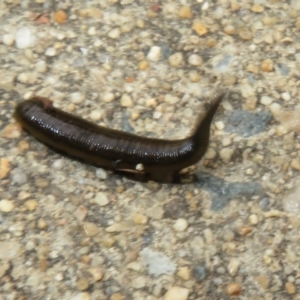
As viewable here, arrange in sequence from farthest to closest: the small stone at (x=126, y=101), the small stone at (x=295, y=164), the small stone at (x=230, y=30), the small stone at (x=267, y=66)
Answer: the small stone at (x=230, y=30)
the small stone at (x=267, y=66)
the small stone at (x=126, y=101)
the small stone at (x=295, y=164)

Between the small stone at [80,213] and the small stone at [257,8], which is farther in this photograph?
the small stone at [257,8]

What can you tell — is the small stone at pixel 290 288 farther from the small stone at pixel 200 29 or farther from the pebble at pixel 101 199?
the small stone at pixel 200 29

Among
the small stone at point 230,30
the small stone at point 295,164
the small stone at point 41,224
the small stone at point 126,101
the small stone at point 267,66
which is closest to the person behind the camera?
the small stone at point 41,224

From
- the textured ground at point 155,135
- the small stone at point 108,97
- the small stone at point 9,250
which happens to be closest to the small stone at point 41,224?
the textured ground at point 155,135

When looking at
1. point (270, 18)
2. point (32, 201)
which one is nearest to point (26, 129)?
point (32, 201)

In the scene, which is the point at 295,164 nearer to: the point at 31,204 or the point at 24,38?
the point at 31,204

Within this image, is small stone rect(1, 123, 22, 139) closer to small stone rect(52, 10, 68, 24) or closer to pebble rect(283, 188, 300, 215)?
small stone rect(52, 10, 68, 24)
